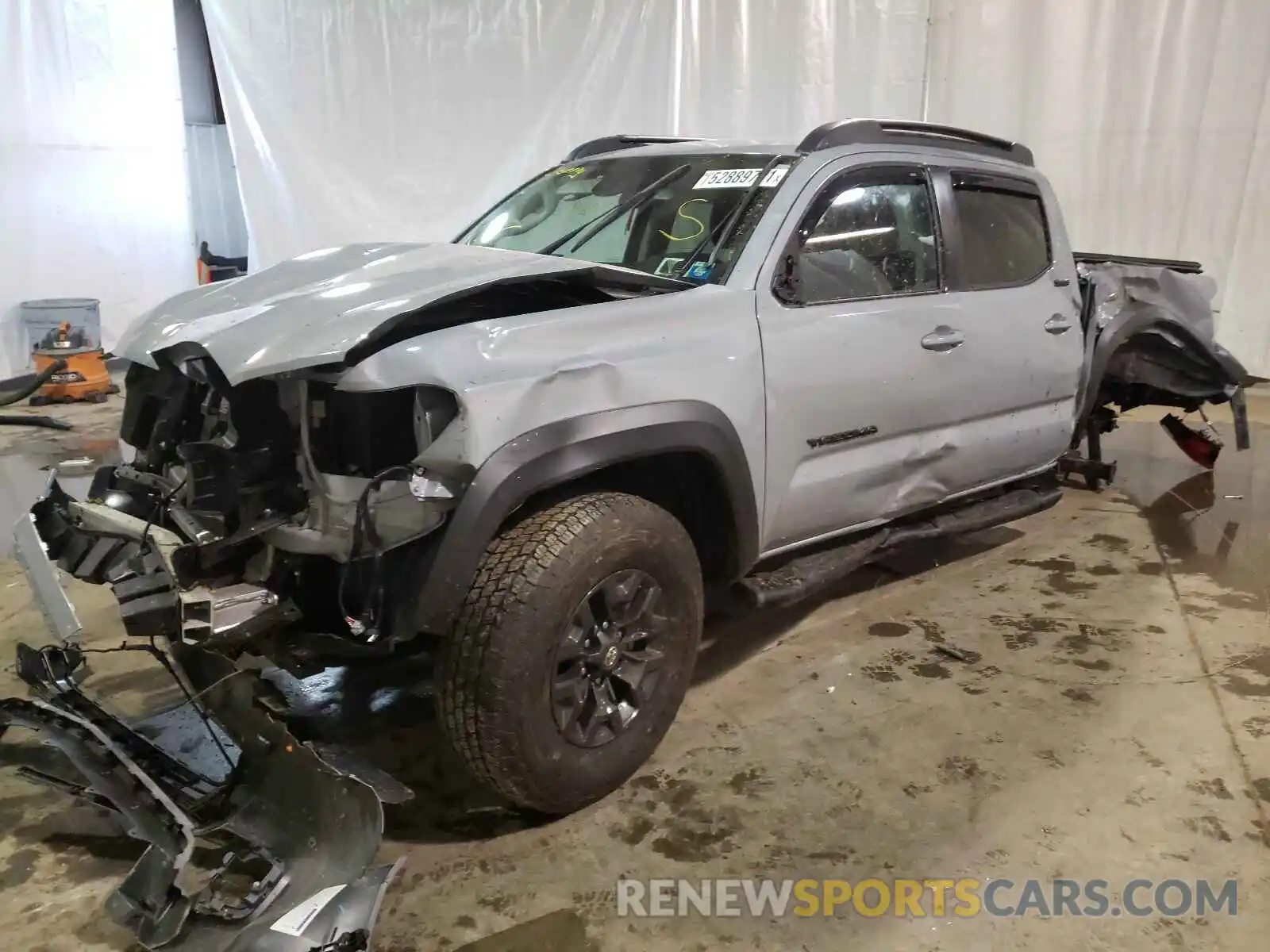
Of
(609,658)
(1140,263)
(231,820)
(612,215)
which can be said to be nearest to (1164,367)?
(1140,263)

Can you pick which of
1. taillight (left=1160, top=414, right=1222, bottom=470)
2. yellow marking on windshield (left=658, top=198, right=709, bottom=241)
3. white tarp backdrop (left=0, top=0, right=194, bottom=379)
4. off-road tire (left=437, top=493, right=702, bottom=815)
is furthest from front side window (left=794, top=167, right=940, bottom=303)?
white tarp backdrop (left=0, top=0, right=194, bottom=379)

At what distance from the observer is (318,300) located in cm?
226

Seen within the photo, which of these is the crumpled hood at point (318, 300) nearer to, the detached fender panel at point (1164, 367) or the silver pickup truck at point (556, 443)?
the silver pickup truck at point (556, 443)

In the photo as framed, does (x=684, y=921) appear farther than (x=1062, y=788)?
No

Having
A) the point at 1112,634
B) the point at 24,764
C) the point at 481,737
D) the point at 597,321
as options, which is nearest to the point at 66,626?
the point at 24,764

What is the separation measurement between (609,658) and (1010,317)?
2099mm

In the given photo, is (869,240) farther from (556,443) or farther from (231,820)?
(231,820)

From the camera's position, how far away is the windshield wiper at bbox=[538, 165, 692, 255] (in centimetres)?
317

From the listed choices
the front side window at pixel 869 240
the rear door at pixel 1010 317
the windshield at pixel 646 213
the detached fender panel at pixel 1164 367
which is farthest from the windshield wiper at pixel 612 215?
the detached fender panel at pixel 1164 367

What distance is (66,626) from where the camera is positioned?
205 cm

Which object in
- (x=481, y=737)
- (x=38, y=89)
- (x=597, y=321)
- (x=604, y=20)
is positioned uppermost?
(x=604, y=20)

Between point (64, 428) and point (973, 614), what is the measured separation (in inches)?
229

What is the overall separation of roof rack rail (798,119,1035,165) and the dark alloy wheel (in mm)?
1587

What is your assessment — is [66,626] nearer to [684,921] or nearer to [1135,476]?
[684,921]
